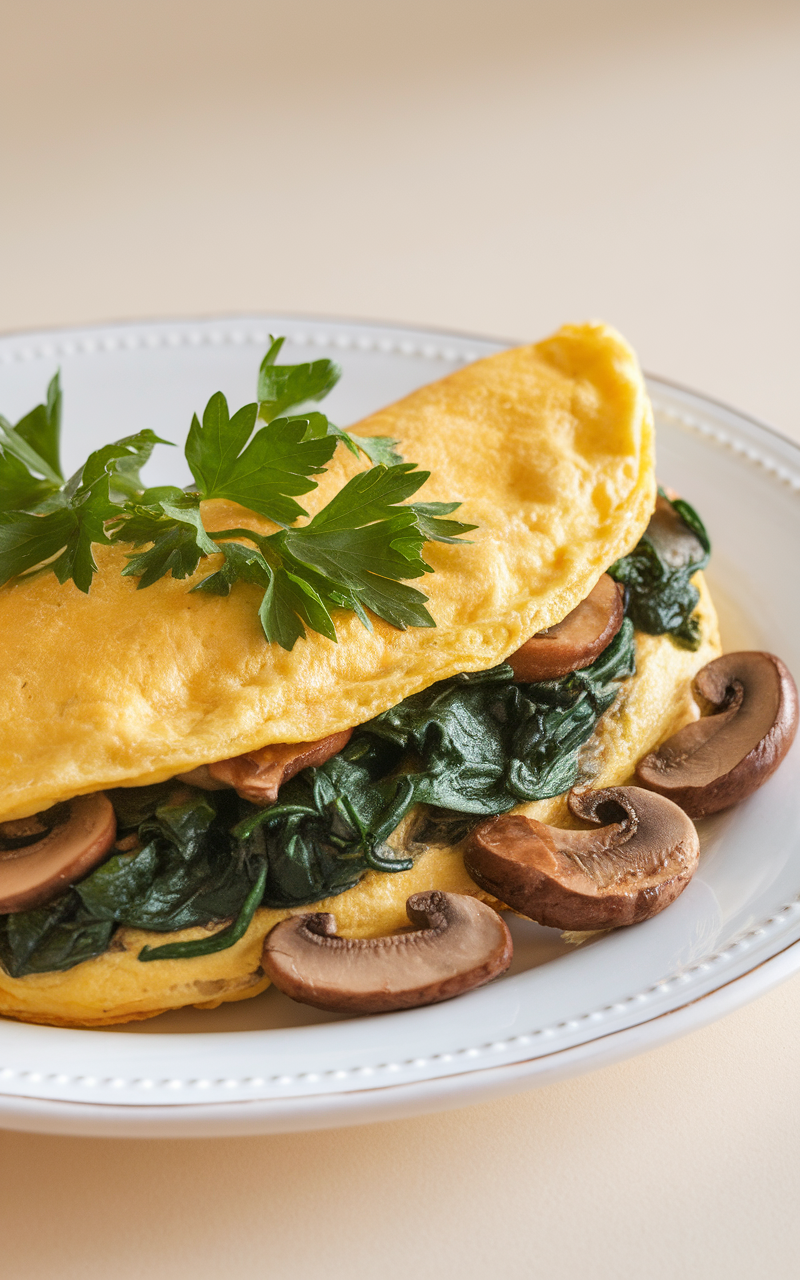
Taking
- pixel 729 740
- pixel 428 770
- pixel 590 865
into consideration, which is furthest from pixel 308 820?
pixel 729 740

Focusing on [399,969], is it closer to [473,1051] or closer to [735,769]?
[473,1051]

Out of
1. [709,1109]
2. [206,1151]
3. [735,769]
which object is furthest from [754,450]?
[206,1151]

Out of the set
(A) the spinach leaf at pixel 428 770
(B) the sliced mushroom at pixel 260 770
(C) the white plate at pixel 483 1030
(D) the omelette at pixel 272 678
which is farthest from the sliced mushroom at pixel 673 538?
(B) the sliced mushroom at pixel 260 770

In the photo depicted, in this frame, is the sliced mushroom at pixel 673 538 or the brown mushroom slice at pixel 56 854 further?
the sliced mushroom at pixel 673 538

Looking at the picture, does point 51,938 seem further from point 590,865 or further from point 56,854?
point 590,865

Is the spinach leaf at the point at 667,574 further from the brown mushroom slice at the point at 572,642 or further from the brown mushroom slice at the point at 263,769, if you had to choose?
the brown mushroom slice at the point at 263,769

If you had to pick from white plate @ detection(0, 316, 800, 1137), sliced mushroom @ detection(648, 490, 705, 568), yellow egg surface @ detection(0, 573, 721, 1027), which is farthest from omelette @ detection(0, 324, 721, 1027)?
sliced mushroom @ detection(648, 490, 705, 568)

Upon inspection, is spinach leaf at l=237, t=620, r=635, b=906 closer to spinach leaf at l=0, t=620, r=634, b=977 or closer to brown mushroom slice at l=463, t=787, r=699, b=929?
spinach leaf at l=0, t=620, r=634, b=977
